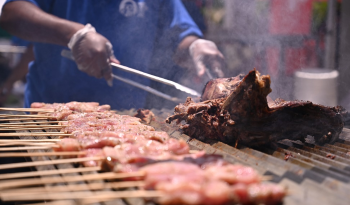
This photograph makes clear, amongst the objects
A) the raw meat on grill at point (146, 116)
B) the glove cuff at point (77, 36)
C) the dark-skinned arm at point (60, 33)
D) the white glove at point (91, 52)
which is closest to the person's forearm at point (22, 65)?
the dark-skinned arm at point (60, 33)

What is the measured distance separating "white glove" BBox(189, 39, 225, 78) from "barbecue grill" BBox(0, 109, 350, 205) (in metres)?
2.71

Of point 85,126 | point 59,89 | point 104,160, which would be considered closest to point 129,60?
point 59,89

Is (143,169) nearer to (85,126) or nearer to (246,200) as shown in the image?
(246,200)

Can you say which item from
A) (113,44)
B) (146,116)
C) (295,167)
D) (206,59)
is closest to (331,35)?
(206,59)

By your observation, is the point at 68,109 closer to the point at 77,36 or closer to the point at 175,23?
the point at 77,36

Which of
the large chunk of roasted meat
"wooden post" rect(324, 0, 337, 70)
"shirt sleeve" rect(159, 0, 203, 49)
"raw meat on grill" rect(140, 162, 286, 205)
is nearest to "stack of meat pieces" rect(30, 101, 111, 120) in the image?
the large chunk of roasted meat

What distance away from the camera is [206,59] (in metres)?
6.32

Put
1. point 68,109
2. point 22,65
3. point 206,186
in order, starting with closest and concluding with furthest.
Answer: point 206,186, point 68,109, point 22,65

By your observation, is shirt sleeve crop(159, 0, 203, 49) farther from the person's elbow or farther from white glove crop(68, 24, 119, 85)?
the person's elbow

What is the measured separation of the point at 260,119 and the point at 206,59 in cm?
335

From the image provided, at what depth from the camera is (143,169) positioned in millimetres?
2262

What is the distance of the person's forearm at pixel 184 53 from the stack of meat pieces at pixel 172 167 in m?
3.69

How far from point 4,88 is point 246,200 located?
9.46 m

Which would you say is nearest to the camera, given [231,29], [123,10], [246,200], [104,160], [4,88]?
[246,200]
